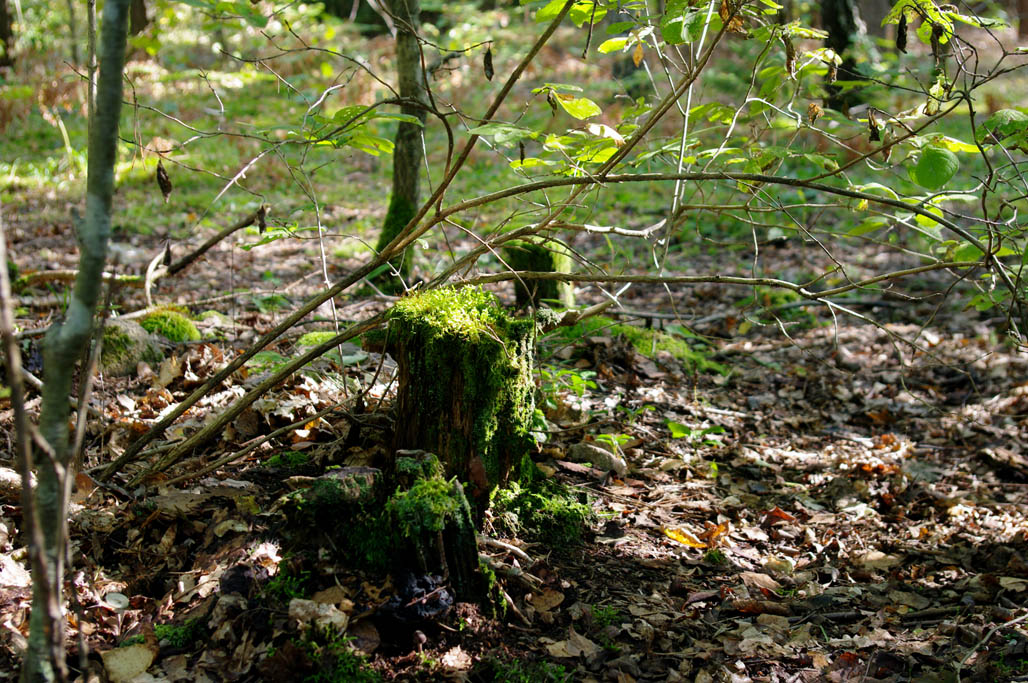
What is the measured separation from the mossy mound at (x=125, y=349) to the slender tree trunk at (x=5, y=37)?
13035 mm

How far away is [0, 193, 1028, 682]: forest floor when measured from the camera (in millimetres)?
2398

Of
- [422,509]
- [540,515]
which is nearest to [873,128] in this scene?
[540,515]

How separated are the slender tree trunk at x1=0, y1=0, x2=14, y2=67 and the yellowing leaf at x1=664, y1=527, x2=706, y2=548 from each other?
16015 millimetres

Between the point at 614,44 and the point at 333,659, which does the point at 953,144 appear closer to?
the point at 614,44

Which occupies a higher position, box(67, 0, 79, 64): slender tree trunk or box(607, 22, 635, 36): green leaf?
box(67, 0, 79, 64): slender tree trunk

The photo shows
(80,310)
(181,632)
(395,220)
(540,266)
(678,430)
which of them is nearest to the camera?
(80,310)

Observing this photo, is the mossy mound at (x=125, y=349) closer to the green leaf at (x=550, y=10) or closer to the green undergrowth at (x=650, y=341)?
the green undergrowth at (x=650, y=341)

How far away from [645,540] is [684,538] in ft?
0.69

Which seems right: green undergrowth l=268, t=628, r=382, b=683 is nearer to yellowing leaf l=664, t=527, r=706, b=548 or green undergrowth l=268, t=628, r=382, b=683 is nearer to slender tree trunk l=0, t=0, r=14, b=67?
yellowing leaf l=664, t=527, r=706, b=548

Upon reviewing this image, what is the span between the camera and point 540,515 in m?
3.18

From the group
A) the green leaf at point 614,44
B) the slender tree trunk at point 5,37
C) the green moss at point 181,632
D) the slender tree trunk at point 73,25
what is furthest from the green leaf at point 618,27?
the slender tree trunk at point 5,37

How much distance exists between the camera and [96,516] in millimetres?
2771

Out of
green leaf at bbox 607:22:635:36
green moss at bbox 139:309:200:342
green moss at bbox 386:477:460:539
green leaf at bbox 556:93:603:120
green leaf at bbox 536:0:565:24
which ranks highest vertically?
green leaf at bbox 536:0:565:24

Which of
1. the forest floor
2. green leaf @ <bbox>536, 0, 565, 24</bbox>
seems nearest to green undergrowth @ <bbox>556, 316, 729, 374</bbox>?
the forest floor
